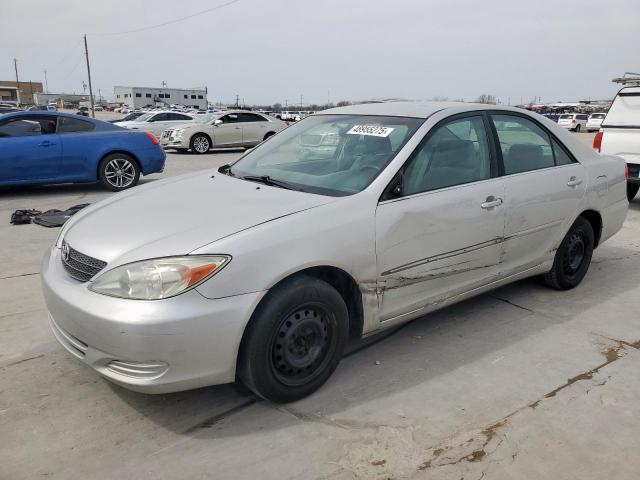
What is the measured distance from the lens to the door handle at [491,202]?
12.0 ft

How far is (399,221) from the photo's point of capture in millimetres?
3172

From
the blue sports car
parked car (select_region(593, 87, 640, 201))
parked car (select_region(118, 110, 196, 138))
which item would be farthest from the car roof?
parked car (select_region(118, 110, 196, 138))

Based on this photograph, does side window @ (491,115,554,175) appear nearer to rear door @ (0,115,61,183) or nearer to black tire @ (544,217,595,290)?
black tire @ (544,217,595,290)

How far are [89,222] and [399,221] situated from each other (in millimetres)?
1818

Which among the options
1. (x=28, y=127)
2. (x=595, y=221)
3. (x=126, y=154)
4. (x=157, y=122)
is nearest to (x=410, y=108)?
(x=595, y=221)

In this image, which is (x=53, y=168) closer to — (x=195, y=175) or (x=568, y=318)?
(x=195, y=175)

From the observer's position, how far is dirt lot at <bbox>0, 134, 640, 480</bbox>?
246 centimetres

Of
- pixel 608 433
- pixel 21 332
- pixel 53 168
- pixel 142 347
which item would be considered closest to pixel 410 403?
pixel 608 433

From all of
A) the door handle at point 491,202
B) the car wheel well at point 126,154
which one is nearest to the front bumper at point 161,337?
the door handle at point 491,202

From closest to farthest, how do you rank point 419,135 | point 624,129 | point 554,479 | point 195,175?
point 554,479, point 419,135, point 195,175, point 624,129

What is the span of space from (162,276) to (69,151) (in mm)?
7055

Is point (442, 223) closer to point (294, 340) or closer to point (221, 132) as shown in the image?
point (294, 340)

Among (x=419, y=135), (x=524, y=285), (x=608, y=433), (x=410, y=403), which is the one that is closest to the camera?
(x=608, y=433)

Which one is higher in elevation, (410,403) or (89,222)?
(89,222)
